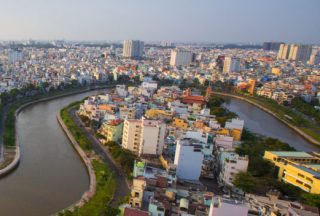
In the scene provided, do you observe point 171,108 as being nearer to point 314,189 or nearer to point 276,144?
point 276,144

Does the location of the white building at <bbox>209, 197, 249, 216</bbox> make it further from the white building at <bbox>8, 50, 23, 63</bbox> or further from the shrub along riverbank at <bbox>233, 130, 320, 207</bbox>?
the white building at <bbox>8, 50, 23, 63</bbox>

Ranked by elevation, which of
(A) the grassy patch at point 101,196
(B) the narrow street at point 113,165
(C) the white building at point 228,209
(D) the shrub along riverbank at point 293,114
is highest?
(C) the white building at point 228,209

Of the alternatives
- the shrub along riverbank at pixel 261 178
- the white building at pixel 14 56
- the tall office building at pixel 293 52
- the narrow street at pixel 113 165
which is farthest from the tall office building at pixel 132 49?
the shrub along riverbank at pixel 261 178

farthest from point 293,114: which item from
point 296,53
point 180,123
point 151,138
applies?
point 296,53

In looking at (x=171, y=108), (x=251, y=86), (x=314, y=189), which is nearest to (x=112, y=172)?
(x=314, y=189)

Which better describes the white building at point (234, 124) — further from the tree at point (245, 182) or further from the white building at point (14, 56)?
the white building at point (14, 56)

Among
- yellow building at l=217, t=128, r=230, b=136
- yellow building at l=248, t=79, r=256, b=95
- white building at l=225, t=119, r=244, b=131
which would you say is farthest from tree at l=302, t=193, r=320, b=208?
yellow building at l=248, t=79, r=256, b=95
